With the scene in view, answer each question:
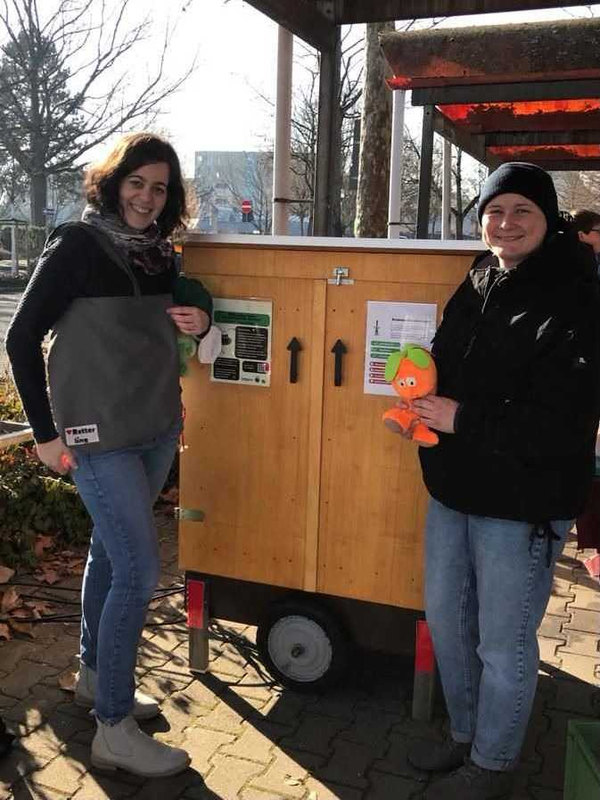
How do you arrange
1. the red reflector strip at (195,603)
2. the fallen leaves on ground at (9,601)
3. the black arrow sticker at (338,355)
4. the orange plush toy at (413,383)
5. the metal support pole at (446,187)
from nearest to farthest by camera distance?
the orange plush toy at (413,383) → the black arrow sticker at (338,355) → the red reflector strip at (195,603) → the fallen leaves on ground at (9,601) → the metal support pole at (446,187)

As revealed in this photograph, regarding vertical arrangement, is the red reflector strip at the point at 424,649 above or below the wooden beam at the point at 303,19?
below

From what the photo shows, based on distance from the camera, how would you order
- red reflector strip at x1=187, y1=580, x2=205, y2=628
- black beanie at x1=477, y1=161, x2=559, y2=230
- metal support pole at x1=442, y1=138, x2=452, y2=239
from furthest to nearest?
metal support pole at x1=442, y1=138, x2=452, y2=239 < red reflector strip at x1=187, y1=580, x2=205, y2=628 < black beanie at x1=477, y1=161, x2=559, y2=230

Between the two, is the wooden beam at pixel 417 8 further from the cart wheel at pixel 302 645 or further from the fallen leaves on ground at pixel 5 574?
the fallen leaves on ground at pixel 5 574

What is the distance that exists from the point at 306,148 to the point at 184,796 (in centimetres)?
2338

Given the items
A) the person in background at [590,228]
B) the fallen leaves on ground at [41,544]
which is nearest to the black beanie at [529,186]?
the person in background at [590,228]

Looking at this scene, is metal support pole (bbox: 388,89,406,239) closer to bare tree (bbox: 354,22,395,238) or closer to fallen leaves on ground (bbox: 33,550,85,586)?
bare tree (bbox: 354,22,395,238)

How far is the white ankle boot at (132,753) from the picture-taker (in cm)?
272

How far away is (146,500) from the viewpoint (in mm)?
2662

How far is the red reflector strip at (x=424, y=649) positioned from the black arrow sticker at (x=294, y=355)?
1.03 m

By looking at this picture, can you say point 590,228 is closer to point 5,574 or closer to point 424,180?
point 424,180

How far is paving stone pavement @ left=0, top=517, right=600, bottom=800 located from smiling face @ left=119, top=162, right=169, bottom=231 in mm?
1849

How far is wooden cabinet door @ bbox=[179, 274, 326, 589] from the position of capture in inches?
119

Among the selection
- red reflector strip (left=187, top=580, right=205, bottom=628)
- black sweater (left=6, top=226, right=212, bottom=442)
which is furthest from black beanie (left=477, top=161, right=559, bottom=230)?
red reflector strip (left=187, top=580, right=205, bottom=628)

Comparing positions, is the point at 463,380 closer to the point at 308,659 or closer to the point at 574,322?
the point at 574,322
